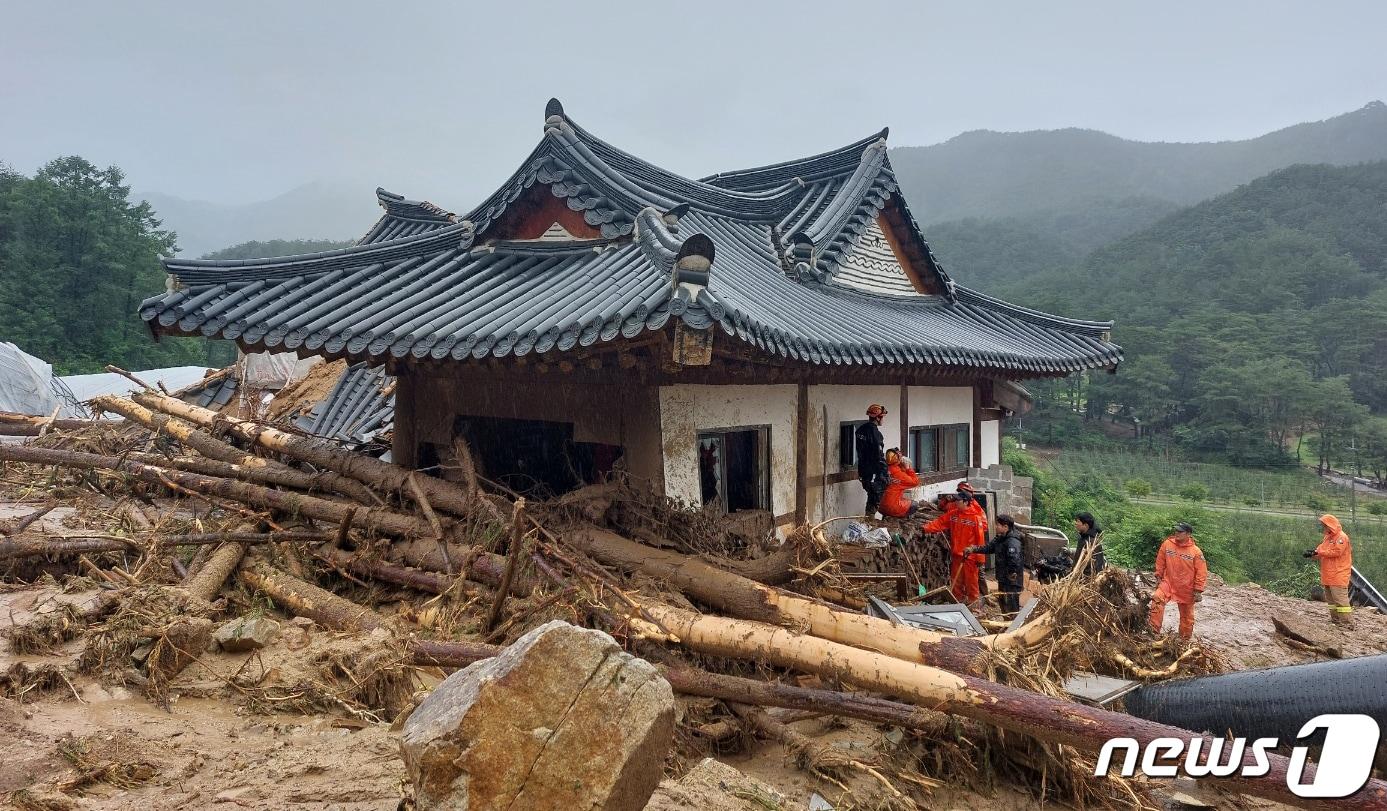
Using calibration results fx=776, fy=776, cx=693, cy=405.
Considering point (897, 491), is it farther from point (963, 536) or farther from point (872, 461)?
point (963, 536)

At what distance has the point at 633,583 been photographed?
235 inches

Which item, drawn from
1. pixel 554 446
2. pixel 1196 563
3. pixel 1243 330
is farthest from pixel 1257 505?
pixel 554 446

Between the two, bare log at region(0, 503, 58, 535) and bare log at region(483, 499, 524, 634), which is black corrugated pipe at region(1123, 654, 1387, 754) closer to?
bare log at region(483, 499, 524, 634)

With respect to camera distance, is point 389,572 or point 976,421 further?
point 976,421

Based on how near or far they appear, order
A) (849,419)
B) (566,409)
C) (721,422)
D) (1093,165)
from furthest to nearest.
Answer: (1093,165) < (849,419) < (721,422) < (566,409)

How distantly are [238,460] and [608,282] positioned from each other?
17.2 feet

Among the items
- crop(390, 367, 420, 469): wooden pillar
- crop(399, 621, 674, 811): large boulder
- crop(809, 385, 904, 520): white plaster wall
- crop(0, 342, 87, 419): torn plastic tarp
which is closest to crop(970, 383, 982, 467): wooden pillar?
crop(809, 385, 904, 520): white plaster wall

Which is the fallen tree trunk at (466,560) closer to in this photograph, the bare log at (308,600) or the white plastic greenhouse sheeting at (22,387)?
the bare log at (308,600)

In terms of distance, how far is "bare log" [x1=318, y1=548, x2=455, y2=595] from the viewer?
6.42 meters

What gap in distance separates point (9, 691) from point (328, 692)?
1970 mm

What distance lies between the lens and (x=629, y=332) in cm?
507

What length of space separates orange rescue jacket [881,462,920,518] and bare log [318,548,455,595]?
5.50 m

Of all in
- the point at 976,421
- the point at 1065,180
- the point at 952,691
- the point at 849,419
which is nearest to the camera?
the point at 952,691

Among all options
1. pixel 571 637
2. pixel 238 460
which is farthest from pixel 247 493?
pixel 571 637
